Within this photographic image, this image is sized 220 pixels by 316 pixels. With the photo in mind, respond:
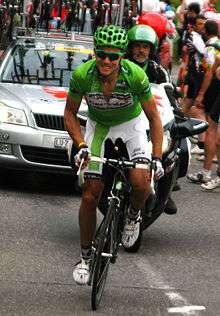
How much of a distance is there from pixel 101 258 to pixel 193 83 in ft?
31.5

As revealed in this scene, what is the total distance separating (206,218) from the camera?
11898mm


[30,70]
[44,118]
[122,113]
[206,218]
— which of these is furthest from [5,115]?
[122,113]

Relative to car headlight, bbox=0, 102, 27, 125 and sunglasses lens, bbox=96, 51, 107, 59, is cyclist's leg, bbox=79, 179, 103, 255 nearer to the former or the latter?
sunglasses lens, bbox=96, 51, 107, 59

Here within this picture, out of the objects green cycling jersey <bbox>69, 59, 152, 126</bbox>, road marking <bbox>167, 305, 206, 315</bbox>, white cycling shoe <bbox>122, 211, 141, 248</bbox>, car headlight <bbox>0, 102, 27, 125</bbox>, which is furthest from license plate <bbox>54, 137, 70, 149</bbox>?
road marking <bbox>167, 305, 206, 315</bbox>

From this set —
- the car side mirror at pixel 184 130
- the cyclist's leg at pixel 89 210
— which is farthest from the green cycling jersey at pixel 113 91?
the car side mirror at pixel 184 130

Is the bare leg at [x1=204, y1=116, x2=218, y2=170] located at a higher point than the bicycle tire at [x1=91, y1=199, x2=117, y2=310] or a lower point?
lower

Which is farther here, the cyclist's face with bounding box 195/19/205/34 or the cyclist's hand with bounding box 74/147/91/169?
the cyclist's face with bounding box 195/19/205/34

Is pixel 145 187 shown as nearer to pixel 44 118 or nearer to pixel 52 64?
pixel 44 118

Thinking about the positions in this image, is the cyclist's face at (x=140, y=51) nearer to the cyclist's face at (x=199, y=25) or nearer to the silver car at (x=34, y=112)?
the silver car at (x=34, y=112)

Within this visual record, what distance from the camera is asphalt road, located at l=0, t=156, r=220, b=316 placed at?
7750 mm

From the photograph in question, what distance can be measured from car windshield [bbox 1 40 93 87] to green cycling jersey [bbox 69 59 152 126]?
17.9 feet

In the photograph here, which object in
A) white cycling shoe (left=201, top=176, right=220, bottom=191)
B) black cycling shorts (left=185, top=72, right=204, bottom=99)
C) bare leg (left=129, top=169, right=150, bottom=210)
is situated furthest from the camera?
black cycling shorts (left=185, top=72, right=204, bottom=99)

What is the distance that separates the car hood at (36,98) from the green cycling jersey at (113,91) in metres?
4.03

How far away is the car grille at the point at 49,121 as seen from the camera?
12445 mm
